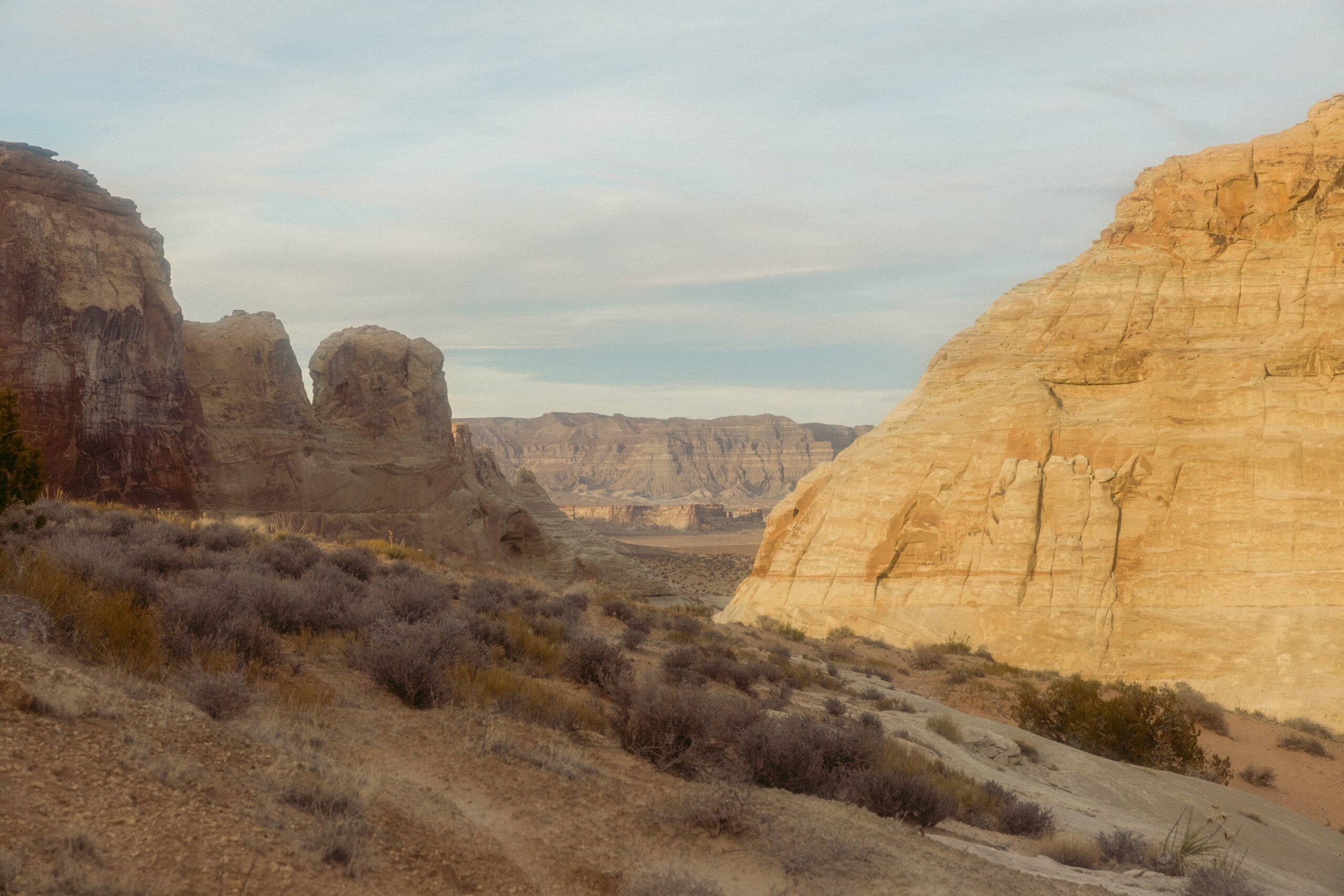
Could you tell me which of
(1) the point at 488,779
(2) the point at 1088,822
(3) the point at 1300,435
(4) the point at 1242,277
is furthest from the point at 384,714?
(4) the point at 1242,277

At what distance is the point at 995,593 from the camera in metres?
24.2

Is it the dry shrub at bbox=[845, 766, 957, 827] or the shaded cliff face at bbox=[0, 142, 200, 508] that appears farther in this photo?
the shaded cliff face at bbox=[0, 142, 200, 508]

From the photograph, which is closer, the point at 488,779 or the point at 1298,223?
the point at 488,779

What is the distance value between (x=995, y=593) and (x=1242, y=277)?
38.1ft

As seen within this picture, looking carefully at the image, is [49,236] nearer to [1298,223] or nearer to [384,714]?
[384,714]

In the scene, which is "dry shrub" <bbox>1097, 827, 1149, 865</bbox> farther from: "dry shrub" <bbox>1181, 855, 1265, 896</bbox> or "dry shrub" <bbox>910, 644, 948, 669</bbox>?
"dry shrub" <bbox>910, 644, 948, 669</bbox>

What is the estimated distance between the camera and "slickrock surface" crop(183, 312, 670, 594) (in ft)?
84.4

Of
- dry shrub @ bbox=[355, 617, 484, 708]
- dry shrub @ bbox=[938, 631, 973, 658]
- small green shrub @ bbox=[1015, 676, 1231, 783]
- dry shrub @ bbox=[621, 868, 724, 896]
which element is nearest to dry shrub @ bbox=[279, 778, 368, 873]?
dry shrub @ bbox=[621, 868, 724, 896]

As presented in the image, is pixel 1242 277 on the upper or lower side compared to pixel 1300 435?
upper

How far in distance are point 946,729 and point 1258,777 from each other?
731 centimetres

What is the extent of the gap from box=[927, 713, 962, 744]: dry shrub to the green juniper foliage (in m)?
10.9

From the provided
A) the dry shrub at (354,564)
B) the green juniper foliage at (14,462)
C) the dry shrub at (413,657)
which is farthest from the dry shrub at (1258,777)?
the green juniper foliage at (14,462)

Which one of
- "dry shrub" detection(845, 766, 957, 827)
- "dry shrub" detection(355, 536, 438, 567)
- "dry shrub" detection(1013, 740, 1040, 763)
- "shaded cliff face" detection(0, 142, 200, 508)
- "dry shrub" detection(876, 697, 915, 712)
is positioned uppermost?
"shaded cliff face" detection(0, 142, 200, 508)

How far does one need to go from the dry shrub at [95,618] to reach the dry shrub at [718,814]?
12.6ft
